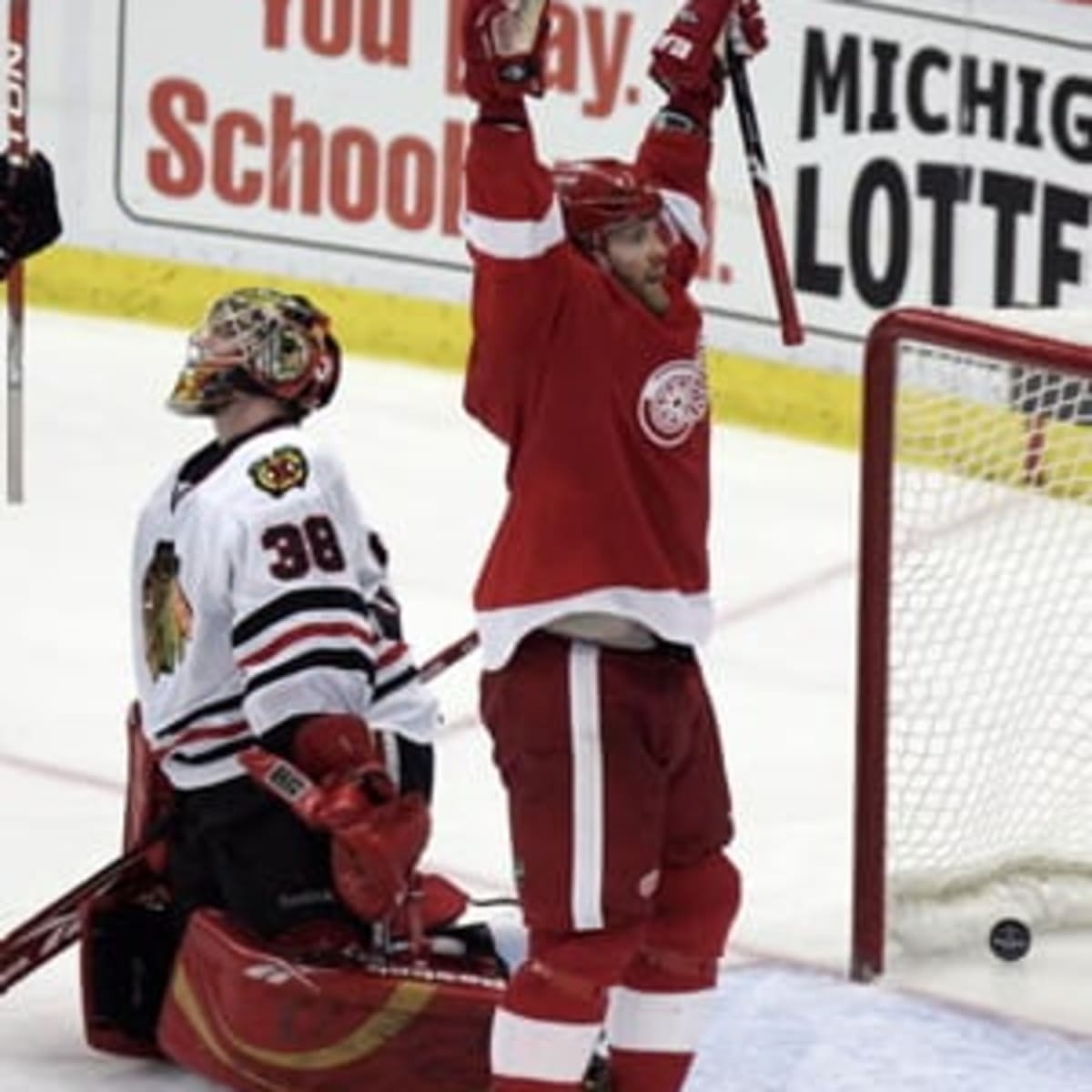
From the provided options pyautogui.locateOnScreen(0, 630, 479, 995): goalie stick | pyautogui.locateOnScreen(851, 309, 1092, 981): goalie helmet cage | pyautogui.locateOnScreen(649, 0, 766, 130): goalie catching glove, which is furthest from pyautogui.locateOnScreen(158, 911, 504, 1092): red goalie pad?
pyautogui.locateOnScreen(649, 0, 766, 130): goalie catching glove

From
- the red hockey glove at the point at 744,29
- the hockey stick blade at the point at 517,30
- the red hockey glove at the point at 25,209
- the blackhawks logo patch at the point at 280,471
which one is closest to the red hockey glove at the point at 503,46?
the hockey stick blade at the point at 517,30

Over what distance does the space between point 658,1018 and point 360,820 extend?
1.09 ft

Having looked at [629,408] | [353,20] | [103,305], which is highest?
[629,408]

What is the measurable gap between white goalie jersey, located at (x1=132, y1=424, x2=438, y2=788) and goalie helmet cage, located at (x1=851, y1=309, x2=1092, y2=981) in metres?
0.61

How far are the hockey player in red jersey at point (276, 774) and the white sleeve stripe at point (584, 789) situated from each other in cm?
31

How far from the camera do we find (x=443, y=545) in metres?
6.73

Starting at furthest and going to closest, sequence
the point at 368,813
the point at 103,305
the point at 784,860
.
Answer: the point at 103,305
the point at 784,860
the point at 368,813

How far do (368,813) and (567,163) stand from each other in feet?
2.09

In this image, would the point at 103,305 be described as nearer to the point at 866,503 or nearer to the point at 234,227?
the point at 234,227

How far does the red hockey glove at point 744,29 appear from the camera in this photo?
4199 millimetres

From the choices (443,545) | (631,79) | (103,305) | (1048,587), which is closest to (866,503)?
(1048,587)

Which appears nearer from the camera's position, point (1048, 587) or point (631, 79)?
point (1048, 587)

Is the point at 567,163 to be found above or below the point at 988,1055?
above

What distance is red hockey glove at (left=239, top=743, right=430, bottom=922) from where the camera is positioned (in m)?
4.17
